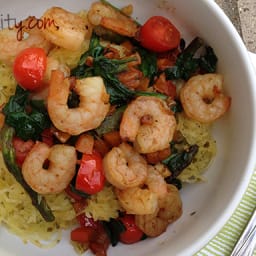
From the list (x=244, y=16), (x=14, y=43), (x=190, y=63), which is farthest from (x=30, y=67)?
(x=244, y=16)

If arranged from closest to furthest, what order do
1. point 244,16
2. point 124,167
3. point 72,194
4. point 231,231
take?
point 124,167 < point 72,194 < point 231,231 < point 244,16

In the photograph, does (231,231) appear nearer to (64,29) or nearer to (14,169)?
(14,169)

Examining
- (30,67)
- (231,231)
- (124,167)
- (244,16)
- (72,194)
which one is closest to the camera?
(124,167)

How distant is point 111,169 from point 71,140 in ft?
0.93

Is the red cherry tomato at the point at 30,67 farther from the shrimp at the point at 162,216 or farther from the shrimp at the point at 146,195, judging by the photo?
the shrimp at the point at 162,216

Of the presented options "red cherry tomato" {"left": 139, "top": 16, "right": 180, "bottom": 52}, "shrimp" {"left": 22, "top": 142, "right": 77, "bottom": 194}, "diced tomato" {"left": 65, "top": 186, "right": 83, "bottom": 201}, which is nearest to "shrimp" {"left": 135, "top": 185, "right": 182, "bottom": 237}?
"diced tomato" {"left": 65, "top": 186, "right": 83, "bottom": 201}

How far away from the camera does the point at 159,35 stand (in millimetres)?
2477

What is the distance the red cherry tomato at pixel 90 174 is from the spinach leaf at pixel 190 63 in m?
0.58

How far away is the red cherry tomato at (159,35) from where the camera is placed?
8.14 feet

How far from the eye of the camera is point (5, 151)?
95.2 inches

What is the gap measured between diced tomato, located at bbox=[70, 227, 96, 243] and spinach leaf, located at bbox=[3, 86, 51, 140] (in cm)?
50

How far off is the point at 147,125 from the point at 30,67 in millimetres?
608

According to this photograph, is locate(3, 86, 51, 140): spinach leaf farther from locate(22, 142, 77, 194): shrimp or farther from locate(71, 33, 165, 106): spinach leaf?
locate(71, 33, 165, 106): spinach leaf

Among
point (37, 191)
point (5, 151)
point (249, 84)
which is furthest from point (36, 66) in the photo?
point (249, 84)
